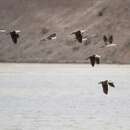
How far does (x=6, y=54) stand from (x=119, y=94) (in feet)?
139

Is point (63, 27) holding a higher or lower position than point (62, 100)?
higher

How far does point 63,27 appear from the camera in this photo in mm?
95812

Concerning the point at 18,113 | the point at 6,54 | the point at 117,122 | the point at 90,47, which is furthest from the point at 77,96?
the point at 6,54

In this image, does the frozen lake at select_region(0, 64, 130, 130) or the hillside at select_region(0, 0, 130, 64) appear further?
the hillside at select_region(0, 0, 130, 64)

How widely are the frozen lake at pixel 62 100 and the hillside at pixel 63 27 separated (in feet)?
32.0

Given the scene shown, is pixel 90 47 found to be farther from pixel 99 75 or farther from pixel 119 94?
pixel 119 94

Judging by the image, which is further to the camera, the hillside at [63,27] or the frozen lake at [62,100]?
the hillside at [63,27]

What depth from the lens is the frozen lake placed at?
35.1 meters

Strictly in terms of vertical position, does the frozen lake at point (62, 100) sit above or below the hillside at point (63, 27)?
below

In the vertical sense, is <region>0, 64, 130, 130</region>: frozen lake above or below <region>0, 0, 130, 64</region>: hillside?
below

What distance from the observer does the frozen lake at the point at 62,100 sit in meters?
35.1

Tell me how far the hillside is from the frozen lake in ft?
32.0

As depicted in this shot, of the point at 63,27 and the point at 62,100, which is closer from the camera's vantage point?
the point at 62,100

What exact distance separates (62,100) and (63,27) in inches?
1946
